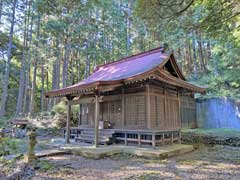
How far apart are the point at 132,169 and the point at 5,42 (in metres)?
18.8

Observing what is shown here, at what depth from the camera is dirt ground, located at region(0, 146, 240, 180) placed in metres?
4.84

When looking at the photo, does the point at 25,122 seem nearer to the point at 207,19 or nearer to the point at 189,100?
the point at 189,100

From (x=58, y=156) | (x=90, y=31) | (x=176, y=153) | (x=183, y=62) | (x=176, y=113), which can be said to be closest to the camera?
(x=58, y=156)

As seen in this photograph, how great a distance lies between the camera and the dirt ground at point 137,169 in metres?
4.84

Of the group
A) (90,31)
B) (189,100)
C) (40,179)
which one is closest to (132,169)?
(40,179)

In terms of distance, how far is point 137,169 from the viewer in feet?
18.3

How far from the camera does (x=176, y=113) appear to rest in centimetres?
1099

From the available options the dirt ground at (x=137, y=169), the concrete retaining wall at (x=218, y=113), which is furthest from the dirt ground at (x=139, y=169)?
the concrete retaining wall at (x=218, y=113)

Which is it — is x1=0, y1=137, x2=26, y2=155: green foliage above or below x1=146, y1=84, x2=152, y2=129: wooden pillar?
below

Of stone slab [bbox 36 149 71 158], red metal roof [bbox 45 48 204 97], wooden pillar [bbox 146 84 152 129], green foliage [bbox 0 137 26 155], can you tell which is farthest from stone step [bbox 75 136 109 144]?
green foliage [bbox 0 137 26 155]

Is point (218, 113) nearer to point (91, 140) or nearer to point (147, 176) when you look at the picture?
point (91, 140)

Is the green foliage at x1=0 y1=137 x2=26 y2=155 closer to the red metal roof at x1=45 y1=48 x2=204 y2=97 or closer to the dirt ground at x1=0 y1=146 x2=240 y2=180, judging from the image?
the dirt ground at x1=0 y1=146 x2=240 y2=180

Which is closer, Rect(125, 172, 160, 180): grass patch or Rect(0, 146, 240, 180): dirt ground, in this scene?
Rect(125, 172, 160, 180): grass patch

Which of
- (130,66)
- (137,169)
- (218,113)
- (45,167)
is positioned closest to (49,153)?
(45,167)
